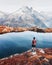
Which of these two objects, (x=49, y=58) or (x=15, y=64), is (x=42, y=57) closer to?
(x=49, y=58)

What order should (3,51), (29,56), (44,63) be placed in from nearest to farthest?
(44,63), (29,56), (3,51)

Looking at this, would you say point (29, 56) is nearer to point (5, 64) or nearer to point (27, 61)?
point (27, 61)

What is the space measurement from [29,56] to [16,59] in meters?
4.61

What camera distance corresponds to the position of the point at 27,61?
6047 cm

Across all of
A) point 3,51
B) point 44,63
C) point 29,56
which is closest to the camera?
point 44,63

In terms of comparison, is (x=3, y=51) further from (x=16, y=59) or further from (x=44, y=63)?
(x=44, y=63)

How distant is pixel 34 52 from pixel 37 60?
7453mm

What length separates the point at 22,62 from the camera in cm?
5988

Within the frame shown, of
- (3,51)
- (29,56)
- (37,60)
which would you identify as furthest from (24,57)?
(3,51)

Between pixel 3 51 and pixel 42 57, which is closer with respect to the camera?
pixel 42 57

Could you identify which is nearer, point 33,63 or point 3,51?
point 33,63

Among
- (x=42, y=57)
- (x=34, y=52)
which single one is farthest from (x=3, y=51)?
(x=42, y=57)

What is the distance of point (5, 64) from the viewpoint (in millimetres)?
60188

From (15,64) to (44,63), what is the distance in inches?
349
